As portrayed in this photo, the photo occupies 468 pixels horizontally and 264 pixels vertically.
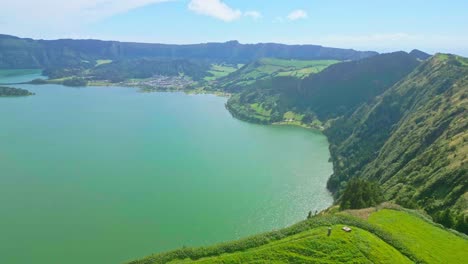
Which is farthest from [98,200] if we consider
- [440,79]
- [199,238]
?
[440,79]

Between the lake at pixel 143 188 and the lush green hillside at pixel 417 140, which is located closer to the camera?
the lush green hillside at pixel 417 140

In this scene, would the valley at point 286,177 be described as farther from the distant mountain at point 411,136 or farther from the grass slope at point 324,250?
the distant mountain at point 411,136

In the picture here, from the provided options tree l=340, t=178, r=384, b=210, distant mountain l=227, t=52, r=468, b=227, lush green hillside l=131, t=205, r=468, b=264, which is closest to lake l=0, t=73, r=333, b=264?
distant mountain l=227, t=52, r=468, b=227

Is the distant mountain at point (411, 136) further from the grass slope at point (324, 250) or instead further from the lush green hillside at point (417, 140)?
the grass slope at point (324, 250)

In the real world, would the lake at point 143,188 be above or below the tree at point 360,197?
below

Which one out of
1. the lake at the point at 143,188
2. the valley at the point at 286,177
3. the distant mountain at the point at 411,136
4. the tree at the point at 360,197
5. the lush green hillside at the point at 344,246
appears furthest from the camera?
the lake at the point at 143,188

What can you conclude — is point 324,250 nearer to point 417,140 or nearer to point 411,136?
point 417,140

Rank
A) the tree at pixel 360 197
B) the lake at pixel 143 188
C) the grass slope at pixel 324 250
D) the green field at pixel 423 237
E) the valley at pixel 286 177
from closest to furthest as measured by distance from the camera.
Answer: the grass slope at pixel 324 250 < the green field at pixel 423 237 < the valley at pixel 286 177 < the tree at pixel 360 197 < the lake at pixel 143 188

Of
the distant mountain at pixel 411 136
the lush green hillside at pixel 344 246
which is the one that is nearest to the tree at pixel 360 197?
the distant mountain at pixel 411 136

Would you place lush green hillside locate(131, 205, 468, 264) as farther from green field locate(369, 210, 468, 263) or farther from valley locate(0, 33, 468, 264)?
valley locate(0, 33, 468, 264)
